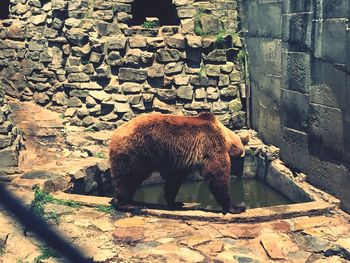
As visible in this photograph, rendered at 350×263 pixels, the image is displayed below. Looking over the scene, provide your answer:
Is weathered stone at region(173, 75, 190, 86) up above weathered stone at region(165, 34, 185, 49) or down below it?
below

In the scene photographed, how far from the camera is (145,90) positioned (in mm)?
9461

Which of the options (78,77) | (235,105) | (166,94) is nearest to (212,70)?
(235,105)

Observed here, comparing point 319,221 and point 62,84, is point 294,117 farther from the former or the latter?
point 62,84

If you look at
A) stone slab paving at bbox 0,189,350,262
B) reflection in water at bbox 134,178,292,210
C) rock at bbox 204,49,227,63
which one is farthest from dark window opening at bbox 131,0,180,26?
stone slab paving at bbox 0,189,350,262

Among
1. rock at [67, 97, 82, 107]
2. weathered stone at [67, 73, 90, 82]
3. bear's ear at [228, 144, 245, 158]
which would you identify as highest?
weathered stone at [67, 73, 90, 82]

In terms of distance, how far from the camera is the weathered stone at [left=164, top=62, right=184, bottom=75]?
935 centimetres

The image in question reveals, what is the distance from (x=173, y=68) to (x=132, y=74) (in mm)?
864

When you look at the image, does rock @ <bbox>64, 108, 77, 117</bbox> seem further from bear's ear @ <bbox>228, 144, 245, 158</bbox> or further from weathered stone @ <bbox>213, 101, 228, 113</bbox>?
bear's ear @ <bbox>228, 144, 245, 158</bbox>

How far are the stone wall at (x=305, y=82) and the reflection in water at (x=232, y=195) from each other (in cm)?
72

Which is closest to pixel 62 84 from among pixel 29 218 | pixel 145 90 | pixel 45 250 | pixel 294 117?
pixel 145 90

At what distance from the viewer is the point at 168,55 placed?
9.33 meters

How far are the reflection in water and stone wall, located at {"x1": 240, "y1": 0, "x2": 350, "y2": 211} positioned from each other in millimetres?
724

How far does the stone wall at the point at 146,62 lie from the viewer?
9359mm

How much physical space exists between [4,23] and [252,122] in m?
6.28
